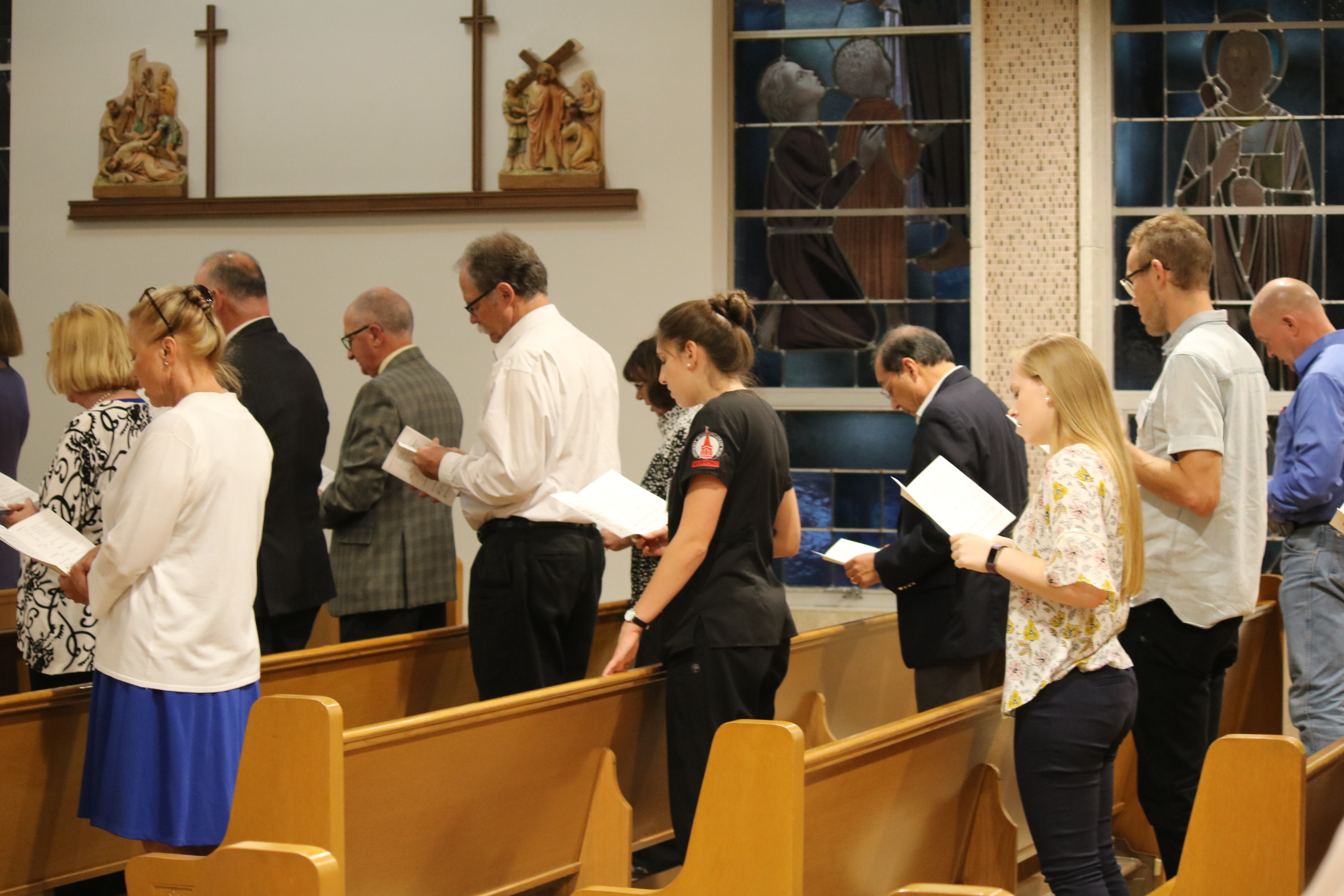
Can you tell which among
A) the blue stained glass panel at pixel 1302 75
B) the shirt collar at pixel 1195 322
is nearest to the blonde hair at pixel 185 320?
the shirt collar at pixel 1195 322

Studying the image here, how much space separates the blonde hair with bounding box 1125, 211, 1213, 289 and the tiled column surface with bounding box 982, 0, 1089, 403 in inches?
117

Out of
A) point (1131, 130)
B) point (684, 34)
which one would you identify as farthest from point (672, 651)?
point (1131, 130)

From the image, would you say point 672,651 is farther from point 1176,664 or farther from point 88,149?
point 88,149

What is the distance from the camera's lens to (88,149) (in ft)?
19.8

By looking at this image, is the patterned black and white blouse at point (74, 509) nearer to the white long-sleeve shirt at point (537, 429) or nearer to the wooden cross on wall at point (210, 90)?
the white long-sleeve shirt at point (537, 429)

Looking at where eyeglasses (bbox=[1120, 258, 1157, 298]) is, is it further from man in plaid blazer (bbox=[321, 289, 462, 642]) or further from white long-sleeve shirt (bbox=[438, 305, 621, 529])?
man in plaid blazer (bbox=[321, 289, 462, 642])

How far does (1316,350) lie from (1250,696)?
1.04m

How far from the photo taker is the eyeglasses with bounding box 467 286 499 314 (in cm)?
324

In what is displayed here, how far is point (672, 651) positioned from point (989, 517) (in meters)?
0.66

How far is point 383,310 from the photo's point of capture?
3801 mm

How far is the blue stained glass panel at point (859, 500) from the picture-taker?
6168 mm

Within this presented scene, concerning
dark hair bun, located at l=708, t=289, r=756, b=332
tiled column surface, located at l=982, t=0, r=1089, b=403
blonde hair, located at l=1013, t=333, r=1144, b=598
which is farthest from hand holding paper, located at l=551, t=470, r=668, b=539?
tiled column surface, located at l=982, t=0, r=1089, b=403

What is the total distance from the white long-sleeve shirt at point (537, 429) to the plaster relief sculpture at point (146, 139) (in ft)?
11.1

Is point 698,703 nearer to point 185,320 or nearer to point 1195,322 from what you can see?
Answer: point 185,320
